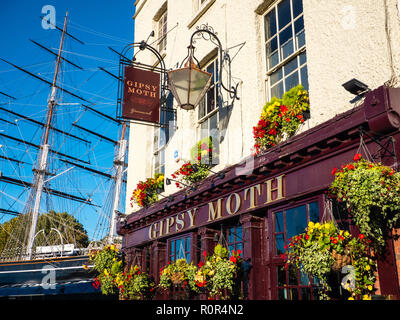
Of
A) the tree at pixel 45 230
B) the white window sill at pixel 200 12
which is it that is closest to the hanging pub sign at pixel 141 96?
the white window sill at pixel 200 12

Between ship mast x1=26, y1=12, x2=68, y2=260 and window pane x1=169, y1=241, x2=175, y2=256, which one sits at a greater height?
ship mast x1=26, y1=12, x2=68, y2=260

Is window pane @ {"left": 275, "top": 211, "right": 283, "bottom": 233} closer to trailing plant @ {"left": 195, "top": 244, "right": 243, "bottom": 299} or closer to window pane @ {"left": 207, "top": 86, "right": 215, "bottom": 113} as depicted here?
trailing plant @ {"left": 195, "top": 244, "right": 243, "bottom": 299}

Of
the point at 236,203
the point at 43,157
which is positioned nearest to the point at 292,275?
the point at 236,203

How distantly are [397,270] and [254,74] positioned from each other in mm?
5201

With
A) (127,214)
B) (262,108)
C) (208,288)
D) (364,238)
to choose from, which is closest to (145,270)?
(127,214)

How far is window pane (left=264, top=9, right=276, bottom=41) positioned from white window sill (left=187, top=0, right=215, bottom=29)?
253 centimetres

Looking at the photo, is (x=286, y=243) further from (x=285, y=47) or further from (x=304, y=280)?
(x=285, y=47)

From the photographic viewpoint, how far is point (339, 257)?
5.56 meters

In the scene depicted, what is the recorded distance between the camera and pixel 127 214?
14.4 m

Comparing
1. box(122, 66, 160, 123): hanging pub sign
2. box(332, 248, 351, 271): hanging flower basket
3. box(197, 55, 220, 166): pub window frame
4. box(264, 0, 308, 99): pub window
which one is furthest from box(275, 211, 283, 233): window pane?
box(122, 66, 160, 123): hanging pub sign

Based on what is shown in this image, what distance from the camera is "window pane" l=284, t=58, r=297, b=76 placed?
8.29m

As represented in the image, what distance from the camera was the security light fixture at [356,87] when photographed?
20.0 ft

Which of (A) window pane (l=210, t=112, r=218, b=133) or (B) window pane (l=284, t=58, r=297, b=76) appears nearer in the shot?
(B) window pane (l=284, t=58, r=297, b=76)
